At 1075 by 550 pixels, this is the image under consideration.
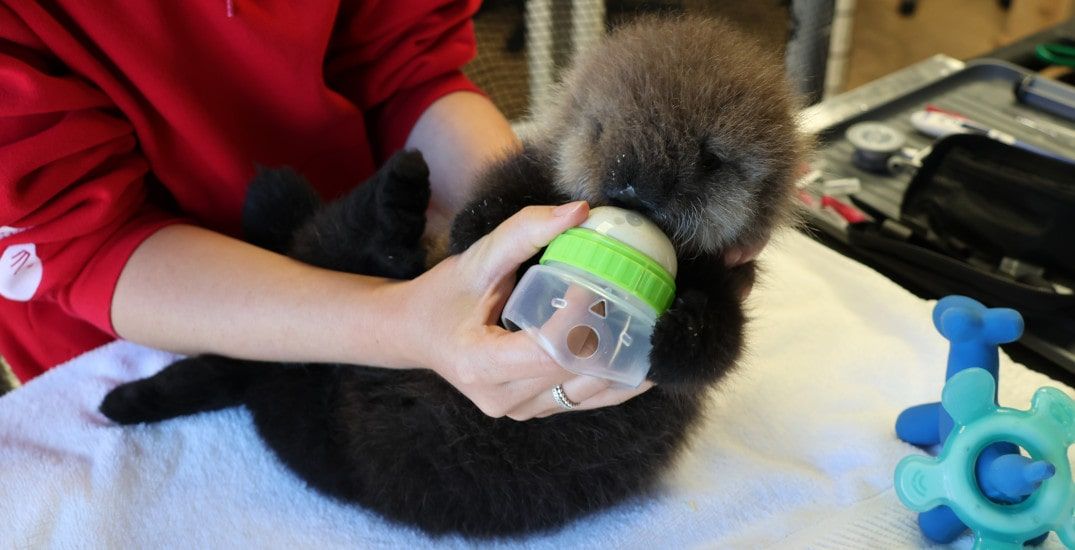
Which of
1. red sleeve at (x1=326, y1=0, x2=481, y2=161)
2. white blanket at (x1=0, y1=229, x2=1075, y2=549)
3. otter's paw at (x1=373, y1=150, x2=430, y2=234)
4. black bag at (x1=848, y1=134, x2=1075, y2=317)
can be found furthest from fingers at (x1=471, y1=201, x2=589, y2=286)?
black bag at (x1=848, y1=134, x2=1075, y2=317)

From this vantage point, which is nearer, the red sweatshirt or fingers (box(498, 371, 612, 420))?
fingers (box(498, 371, 612, 420))

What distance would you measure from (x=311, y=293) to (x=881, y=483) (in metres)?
0.58

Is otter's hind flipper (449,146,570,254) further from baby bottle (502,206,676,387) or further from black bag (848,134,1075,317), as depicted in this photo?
black bag (848,134,1075,317)

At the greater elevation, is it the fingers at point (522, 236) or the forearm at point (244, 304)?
the fingers at point (522, 236)

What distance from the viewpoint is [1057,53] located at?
1.51 meters

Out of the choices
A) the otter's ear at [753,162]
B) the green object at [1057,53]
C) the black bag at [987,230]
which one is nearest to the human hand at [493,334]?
the otter's ear at [753,162]

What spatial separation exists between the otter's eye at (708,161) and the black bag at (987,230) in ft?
1.93

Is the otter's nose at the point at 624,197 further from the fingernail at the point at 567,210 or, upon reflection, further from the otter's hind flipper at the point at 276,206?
the otter's hind flipper at the point at 276,206

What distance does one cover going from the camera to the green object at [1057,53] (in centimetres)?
148

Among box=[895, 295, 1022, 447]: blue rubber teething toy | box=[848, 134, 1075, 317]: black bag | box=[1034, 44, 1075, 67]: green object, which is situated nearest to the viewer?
box=[895, 295, 1022, 447]: blue rubber teething toy

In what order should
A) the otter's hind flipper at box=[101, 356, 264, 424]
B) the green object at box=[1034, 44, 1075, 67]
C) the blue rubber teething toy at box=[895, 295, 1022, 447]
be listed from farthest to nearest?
the green object at box=[1034, 44, 1075, 67], the otter's hind flipper at box=[101, 356, 264, 424], the blue rubber teething toy at box=[895, 295, 1022, 447]

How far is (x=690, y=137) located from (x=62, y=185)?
571 millimetres

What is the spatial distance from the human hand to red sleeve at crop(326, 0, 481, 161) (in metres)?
0.46

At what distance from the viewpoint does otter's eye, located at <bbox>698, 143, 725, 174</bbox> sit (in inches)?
21.7
